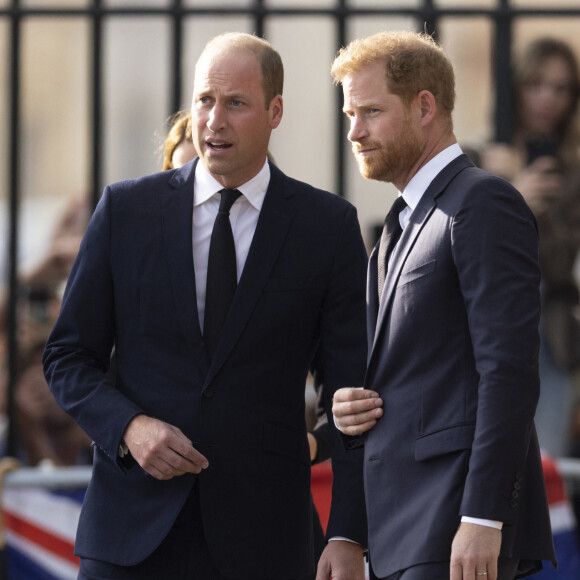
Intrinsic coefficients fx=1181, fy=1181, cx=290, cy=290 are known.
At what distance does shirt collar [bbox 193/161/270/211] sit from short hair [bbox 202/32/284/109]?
21 cm

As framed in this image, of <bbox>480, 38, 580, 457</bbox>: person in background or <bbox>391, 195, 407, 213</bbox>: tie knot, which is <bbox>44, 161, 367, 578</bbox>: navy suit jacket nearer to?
<bbox>391, 195, 407, 213</bbox>: tie knot

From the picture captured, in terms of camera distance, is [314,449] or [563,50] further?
[563,50]

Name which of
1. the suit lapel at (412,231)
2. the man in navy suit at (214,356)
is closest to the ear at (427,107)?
the suit lapel at (412,231)

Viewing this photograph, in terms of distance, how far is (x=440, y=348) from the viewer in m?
2.70

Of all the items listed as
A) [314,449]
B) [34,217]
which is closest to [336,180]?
[34,217]

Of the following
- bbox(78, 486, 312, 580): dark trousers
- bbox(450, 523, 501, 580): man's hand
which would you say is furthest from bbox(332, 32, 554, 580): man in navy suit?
bbox(78, 486, 312, 580): dark trousers

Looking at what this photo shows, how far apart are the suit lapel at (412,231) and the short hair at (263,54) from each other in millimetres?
600

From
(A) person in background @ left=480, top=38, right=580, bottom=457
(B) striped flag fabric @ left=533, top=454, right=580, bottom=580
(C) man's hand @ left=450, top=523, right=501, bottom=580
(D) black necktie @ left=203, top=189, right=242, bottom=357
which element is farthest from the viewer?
(A) person in background @ left=480, top=38, right=580, bottom=457

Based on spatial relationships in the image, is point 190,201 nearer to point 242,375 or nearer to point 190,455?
point 242,375

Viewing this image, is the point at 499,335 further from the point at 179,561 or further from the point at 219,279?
the point at 179,561

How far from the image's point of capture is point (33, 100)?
6.48 meters

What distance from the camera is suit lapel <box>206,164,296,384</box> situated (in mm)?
3012

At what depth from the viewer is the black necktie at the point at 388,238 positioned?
2.94 m

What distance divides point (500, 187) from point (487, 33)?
4.05m
